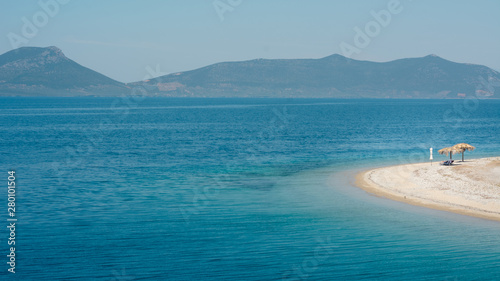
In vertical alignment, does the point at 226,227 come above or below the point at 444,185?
below

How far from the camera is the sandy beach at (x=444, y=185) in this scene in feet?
109

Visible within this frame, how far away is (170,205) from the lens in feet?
111

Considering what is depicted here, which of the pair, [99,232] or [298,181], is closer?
[99,232]

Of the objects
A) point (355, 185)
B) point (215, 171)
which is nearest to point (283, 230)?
point (355, 185)

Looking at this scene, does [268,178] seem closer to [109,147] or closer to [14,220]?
[14,220]

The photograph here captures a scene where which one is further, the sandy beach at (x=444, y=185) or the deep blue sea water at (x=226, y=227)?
the sandy beach at (x=444, y=185)

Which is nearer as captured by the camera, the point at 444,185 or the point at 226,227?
the point at 226,227

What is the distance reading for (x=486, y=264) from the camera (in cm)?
2308

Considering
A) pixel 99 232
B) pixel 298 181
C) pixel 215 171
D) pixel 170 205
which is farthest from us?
pixel 215 171

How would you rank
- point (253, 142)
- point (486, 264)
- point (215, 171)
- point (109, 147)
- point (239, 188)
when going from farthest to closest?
1. point (253, 142)
2. point (109, 147)
3. point (215, 171)
4. point (239, 188)
5. point (486, 264)

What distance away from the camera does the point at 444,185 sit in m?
39.0

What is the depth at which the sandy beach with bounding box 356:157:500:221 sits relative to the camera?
3334 cm

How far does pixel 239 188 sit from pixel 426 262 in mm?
18897

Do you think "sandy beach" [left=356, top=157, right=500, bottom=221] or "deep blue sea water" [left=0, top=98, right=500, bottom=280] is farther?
"sandy beach" [left=356, top=157, right=500, bottom=221]
